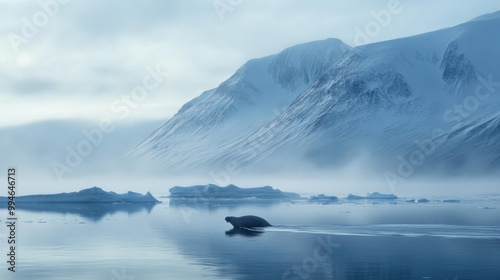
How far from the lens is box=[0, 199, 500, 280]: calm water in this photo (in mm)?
33969

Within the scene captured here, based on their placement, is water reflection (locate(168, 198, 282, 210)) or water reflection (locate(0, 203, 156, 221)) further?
water reflection (locate(168, 198, 282, 210))

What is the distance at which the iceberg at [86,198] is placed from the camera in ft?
373

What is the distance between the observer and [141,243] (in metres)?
47.1

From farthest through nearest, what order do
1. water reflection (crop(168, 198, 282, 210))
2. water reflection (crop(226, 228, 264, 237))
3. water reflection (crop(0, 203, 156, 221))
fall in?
water reflection (crop(168, 198, 282, 210)) → water reflection (crop(0, 203, 156, 221)) → water reflection (crop(226, 228, 264, 237))

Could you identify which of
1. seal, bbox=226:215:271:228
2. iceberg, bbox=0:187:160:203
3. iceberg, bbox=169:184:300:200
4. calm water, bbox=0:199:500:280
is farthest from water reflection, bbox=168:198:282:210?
calm water, bbox=0:199:500:280

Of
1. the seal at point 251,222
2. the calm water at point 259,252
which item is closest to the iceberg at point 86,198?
the calm water at point 259,252

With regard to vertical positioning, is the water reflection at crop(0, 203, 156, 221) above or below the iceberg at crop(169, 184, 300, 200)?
below

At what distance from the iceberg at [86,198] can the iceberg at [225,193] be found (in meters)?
24.1

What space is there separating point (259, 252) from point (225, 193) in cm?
10159

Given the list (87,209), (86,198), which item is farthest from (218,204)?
(87,209)

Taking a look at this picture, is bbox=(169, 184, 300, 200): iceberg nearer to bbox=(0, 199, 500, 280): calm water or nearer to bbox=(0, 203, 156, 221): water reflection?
bbox=(0, 203, 156, 221): water reflection

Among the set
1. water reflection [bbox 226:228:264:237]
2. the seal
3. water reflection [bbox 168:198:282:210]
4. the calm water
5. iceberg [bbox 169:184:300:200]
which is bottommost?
the calm water

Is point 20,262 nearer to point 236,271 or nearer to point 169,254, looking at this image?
point 169,254

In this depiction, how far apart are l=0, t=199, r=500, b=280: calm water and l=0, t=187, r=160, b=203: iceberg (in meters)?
52.1
